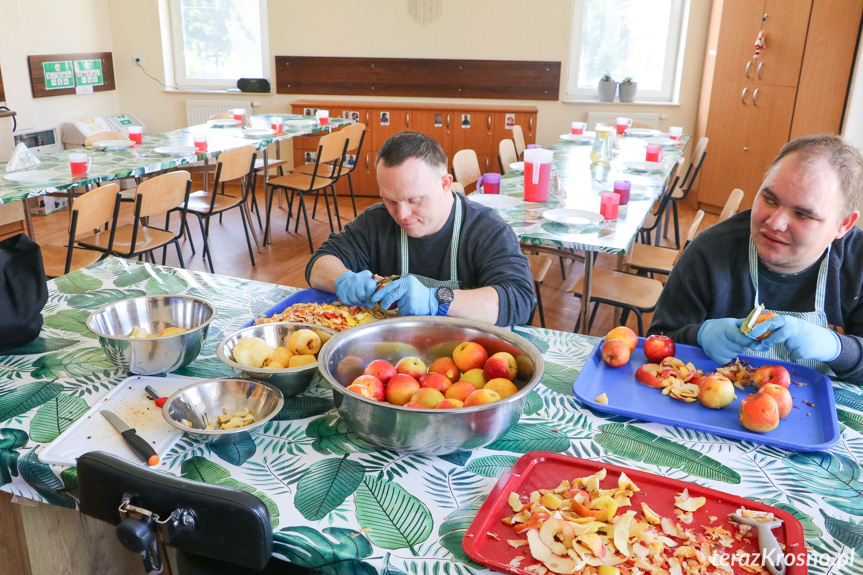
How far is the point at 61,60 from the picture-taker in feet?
20.0

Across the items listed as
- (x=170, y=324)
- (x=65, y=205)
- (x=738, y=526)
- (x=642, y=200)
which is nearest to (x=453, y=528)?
(x=738, y=526)

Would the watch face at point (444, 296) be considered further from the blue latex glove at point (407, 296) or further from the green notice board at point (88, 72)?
the green notice board at point (88, 72)

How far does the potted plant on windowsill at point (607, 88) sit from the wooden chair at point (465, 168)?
265 centimetres

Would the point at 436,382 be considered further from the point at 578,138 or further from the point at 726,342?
the point at 578,138

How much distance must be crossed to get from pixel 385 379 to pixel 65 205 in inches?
232

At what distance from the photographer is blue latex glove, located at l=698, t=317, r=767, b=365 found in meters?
1.45

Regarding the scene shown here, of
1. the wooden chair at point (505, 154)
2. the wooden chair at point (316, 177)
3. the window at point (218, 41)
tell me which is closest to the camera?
the wooden chair at point (505, 154)

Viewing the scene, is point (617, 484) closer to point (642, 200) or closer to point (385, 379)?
point (385, 379)

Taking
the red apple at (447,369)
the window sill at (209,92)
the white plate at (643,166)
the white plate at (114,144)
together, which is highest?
the window sill at (209,92)

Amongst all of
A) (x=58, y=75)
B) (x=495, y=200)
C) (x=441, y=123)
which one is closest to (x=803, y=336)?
(x=495, y=200)

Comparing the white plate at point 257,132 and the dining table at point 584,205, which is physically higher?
the white plate at point 257,132

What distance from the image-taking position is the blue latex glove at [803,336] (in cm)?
144

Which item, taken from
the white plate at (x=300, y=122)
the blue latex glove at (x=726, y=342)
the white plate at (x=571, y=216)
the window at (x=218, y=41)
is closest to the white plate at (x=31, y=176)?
the white plate at (x=300, y=122)

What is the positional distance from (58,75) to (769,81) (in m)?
6.15
